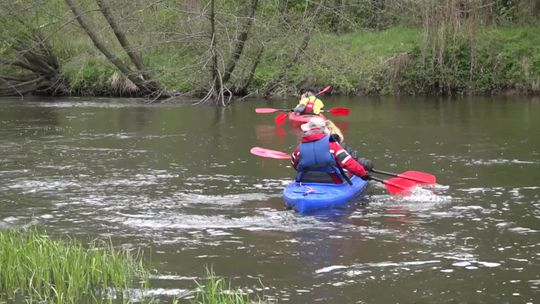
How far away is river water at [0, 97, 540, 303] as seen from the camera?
6430mm

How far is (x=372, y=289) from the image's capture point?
6.13m

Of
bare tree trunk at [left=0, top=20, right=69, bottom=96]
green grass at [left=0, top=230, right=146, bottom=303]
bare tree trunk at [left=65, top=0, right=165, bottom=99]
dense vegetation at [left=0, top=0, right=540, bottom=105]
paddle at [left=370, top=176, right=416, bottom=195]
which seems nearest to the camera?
green grass at [left=0, top=230, right=146, bottom=303]

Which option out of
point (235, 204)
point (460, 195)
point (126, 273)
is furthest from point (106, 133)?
point (126, 273)

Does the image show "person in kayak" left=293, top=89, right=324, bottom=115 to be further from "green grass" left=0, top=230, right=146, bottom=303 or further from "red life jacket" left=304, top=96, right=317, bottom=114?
"green grass" left=0, top=230, right=146, bottom=303

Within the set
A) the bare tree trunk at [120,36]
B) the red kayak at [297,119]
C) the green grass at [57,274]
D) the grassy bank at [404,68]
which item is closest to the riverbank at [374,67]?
the grassy bank at [404,68]

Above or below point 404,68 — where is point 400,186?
below

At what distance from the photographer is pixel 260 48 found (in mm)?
23125

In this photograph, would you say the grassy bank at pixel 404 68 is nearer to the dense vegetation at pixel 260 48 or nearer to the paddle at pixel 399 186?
the dense vegetation at pixel 260 48

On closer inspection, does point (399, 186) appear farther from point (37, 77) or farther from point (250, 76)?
point (37, 77)

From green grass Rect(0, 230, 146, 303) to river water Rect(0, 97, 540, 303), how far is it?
1.37 ft

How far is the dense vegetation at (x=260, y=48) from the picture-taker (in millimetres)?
22453

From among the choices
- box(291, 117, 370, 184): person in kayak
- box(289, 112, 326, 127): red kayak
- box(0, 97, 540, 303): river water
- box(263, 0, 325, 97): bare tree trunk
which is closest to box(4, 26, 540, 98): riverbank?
box(263, 0, 325, 97): bare tree trunk

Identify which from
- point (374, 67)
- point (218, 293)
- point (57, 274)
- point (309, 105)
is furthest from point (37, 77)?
point (218, 293)

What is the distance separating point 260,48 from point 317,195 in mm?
14676
